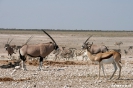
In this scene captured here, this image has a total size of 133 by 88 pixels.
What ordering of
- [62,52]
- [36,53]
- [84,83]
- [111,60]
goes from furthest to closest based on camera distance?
[62,52] < [36,53] < [111,60] < [84,83]

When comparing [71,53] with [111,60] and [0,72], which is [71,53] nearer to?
[0,72]

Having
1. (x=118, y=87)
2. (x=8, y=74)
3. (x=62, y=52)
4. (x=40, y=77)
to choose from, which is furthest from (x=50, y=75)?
(x=62, y=52)

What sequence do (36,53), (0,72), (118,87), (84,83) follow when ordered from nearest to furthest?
(118,87) → (84,83) → (0,72) → (36,53)

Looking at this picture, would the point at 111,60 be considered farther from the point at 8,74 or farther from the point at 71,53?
the point at 71,53

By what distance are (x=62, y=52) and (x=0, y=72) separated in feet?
38.8

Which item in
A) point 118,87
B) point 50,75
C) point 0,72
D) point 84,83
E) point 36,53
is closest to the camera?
point 118,87

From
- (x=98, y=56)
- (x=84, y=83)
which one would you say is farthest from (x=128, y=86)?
(x=98, y=56)

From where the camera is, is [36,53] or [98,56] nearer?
[98,56]

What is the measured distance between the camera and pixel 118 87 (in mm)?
11445

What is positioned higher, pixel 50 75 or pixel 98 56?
pixel 98 56

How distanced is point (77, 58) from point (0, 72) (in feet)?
42.9

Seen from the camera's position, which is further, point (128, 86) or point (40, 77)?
point (40, 77)

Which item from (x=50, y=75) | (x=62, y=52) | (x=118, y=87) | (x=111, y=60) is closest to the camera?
(x=118, y=87)

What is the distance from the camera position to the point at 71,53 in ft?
91.1
